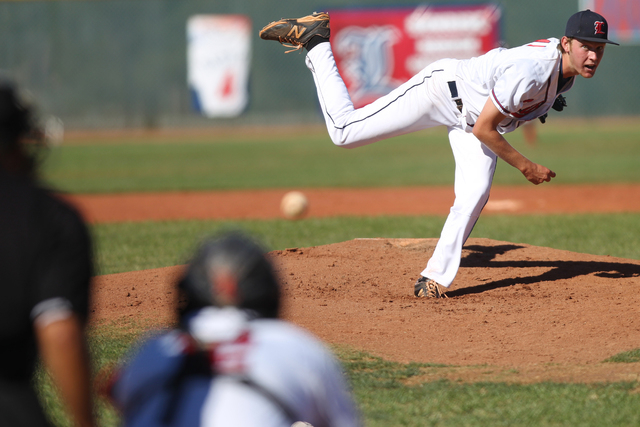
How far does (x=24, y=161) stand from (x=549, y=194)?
11.3m

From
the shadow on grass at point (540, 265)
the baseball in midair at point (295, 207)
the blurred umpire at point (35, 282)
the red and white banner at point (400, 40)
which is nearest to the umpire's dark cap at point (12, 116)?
the blurred umpire at point (35, 282)

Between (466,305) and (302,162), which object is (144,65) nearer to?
(302,162)

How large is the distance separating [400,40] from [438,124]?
21526mm

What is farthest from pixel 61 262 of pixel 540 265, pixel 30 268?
pixel 540 265

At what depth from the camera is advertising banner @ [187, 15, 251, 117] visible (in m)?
26.5

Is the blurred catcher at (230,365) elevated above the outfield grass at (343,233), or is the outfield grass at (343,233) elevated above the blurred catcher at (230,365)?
the blurred catcher at (230,365)

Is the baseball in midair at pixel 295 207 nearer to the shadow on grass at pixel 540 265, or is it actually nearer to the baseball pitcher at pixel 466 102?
the shadow on grass at pixel 540 265

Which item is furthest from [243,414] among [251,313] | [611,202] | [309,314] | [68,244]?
[611,202]

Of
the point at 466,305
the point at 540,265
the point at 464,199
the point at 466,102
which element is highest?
the point at 466,102

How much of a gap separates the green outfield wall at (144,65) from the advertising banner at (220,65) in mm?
368

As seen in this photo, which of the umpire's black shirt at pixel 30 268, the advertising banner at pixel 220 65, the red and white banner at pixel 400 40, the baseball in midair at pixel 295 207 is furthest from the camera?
the advertising banner at pixel 220 65

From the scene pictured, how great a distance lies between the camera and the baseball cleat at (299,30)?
507 cm

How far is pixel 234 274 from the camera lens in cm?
146

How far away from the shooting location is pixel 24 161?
62.9 inches
